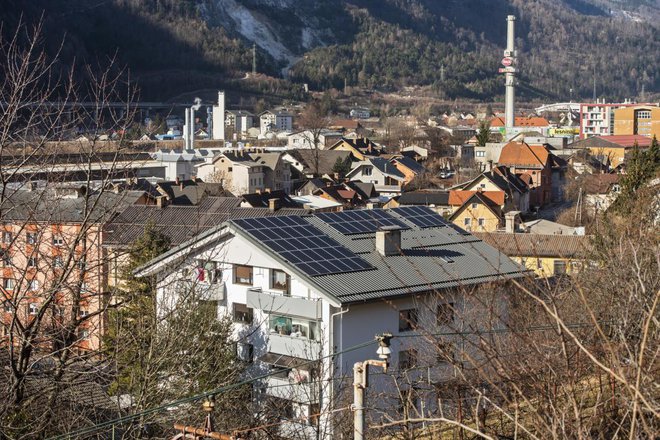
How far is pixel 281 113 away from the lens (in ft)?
195

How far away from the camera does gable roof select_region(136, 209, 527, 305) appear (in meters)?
8.73

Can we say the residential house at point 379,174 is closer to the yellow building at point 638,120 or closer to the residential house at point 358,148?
the residential house at point 358,148

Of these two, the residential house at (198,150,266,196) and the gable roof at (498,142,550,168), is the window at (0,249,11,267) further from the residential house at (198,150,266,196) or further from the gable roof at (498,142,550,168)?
the gable roof at (498,142,550,168)

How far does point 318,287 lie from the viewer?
875cm

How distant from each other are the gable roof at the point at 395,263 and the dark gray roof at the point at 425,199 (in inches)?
446

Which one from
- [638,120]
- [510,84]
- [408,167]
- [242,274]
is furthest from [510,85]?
[242,274]

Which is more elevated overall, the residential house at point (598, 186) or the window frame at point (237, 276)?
the residential house at point (598, 186)

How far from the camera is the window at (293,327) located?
8844 mm

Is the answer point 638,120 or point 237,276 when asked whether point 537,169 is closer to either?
point 237,276

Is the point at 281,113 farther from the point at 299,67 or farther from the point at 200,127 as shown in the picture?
the point at 299,67

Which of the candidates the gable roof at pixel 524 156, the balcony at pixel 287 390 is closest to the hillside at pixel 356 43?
the gable roof at pixel 524 156

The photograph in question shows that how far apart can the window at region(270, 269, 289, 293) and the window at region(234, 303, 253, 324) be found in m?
0.39

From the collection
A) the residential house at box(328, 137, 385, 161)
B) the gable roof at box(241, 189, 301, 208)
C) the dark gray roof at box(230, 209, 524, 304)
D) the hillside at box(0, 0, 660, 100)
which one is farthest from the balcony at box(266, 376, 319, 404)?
the hillside at box(0, 0, 660, 100)

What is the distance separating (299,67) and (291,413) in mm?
80796
